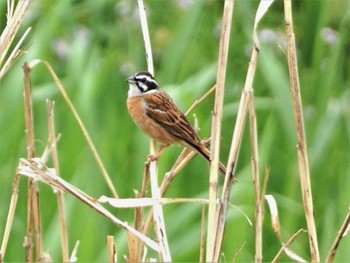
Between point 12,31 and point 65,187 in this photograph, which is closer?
point 65,187

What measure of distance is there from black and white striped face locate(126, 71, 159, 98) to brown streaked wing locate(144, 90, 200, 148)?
35 mm

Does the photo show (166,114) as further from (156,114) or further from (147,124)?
(147,124)

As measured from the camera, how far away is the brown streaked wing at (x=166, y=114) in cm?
458

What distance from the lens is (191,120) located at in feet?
17.3

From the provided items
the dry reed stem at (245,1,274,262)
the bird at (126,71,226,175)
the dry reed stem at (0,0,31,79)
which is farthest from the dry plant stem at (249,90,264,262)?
the bird at (126,71,226,175)

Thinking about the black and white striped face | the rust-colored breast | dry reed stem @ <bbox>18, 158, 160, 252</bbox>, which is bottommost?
dry reed stem @ <bbox>18, 158, 160, 252</bbox>

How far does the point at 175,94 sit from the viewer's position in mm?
4883

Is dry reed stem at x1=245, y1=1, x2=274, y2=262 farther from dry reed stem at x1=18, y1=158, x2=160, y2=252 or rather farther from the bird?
the bird

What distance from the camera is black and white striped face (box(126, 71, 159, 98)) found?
178 inches

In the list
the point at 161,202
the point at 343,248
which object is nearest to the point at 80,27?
the point at 343,248

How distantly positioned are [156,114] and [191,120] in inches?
18.4

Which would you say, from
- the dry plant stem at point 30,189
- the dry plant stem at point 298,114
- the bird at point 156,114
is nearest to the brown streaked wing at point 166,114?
the bird at point 156,114

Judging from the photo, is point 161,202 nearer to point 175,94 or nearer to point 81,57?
point 175,94

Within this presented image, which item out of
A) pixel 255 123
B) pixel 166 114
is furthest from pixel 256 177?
pixel 166 114
